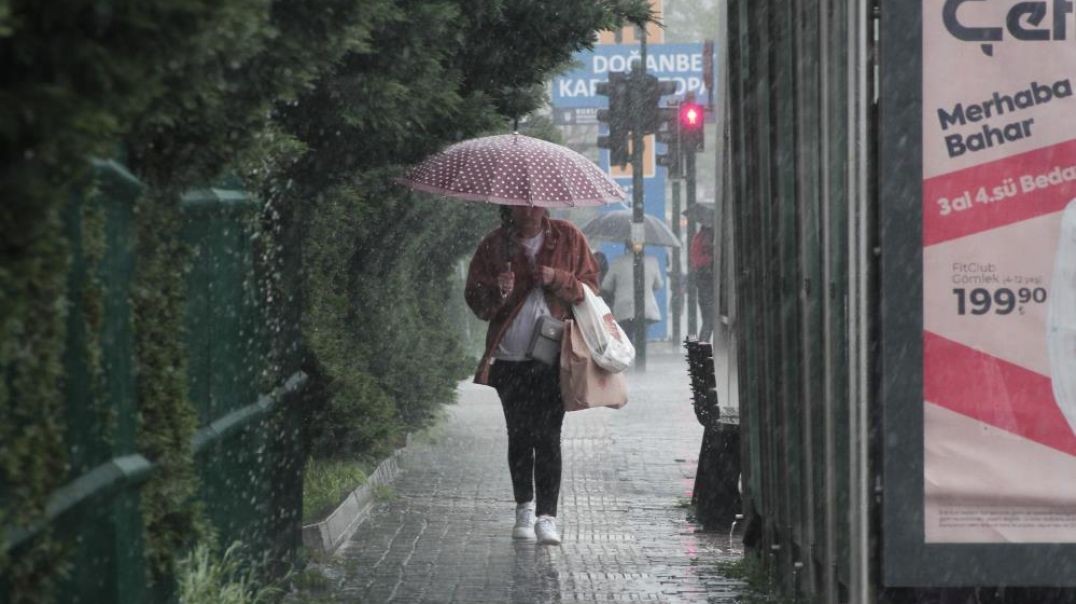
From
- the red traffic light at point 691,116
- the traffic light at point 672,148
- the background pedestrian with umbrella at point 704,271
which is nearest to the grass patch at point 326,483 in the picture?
the background pedestrian with umbrella at point 704,271

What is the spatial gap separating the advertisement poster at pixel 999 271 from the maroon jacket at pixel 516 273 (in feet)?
12.8

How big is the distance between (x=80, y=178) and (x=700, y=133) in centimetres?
2695

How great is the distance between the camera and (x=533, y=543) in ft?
30.9

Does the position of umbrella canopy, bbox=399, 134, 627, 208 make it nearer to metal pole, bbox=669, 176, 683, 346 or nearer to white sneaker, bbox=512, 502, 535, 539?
white sneaker, bbox=512, 502, 535, 539

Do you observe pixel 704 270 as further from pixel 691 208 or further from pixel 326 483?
pixel 326 483

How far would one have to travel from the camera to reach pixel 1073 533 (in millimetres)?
5594

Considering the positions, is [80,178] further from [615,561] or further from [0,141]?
[615,561]

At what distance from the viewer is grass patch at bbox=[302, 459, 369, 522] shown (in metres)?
9.26

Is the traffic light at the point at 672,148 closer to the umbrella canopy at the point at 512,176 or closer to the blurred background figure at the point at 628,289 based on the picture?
the blurred background figure at the point at 628,289

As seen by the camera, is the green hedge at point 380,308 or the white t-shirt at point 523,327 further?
the white t-shirt at point 523,327

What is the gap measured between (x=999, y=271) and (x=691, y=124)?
23906mm

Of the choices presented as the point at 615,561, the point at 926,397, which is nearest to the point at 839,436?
the point at 926,397

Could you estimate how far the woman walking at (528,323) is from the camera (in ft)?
30.4

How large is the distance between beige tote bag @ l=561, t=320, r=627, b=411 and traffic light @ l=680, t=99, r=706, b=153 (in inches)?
803
